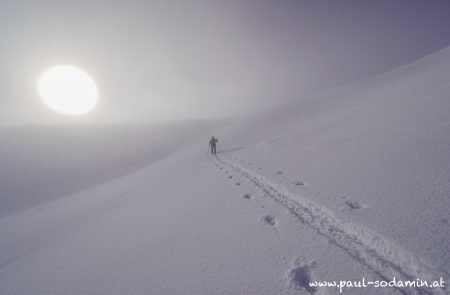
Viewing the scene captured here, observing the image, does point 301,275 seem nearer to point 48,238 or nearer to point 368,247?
point 368,247

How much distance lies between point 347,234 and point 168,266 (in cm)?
338

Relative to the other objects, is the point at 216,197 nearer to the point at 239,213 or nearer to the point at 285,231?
the point at 239,213

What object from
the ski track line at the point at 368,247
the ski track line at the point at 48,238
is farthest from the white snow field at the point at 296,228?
the ski track line at the point at 48,238

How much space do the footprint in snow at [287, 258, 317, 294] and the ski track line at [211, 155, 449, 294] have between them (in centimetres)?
69

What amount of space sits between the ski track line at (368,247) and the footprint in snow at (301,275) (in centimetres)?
69

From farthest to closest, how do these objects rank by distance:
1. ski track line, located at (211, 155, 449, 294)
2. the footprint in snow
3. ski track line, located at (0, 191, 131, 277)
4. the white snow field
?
ski track line, located at (0, 191, 131, 277) → the white snow field → the footprint in snow → ski track line, located at (211, 155, 449, 294)

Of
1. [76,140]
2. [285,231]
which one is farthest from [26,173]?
[285,231]

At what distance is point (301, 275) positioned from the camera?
9.76 ft

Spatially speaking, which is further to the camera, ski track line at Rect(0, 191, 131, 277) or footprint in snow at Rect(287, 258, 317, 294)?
ski track line at Rect(0, 191, 131, 277)

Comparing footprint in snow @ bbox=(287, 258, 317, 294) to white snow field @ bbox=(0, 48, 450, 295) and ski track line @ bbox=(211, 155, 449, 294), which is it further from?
ski track line @ bbox=(211, 155, 449, 294)

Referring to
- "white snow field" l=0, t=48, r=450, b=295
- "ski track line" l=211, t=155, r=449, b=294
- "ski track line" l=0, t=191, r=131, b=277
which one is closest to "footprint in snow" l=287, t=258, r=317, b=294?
"white snow field" l=0, t=48, r=450, b=295

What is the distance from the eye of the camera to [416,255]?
9.08 ft

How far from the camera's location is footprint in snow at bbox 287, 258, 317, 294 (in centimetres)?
277

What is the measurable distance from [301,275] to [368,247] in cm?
120
